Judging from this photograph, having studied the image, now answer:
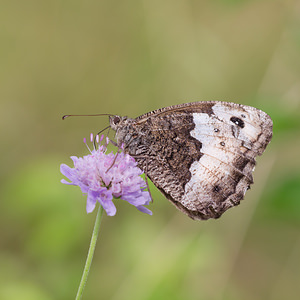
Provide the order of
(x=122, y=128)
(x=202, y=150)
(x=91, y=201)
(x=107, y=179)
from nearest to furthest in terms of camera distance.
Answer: (x=91, y=201) → (x=107, y=179) → (x=122, y=128) → (x=202, y=150)

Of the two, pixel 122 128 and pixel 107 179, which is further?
pixel 122 128

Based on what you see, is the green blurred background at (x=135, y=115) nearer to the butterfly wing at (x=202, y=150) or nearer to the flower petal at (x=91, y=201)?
the butterfly wing at (x=202, y=150)

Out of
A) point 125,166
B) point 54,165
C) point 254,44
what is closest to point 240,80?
point 254,44

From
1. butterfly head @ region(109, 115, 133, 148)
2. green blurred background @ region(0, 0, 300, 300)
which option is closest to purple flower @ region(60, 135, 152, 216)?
butterfly head @ region(109, 115, 133, 148)

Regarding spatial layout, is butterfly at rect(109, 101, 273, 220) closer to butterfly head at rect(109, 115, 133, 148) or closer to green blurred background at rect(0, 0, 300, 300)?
butterfly head at rect(109, 115, 133, 148)

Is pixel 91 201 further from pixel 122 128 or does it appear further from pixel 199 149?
pixel 199 149

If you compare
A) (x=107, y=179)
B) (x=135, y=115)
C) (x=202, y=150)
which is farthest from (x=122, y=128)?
(x=135, y=115)

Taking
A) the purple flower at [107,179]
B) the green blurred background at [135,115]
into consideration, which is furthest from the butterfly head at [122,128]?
the green blurred background at [135,115]
